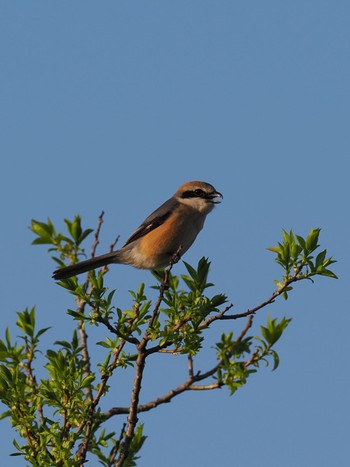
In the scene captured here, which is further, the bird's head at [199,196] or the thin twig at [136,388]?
the bird's head at [199,196]

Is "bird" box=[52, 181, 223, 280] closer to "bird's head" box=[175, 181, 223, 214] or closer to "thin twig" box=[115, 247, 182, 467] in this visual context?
"bird's head" box=[175, 181, 223, 214]

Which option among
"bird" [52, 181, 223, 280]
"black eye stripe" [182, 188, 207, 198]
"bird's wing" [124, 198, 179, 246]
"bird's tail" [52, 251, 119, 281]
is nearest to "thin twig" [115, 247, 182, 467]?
"bird's tail" [52, 251, 119, 281]

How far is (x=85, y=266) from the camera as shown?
24.9ft

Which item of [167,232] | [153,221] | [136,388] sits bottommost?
[136,388]

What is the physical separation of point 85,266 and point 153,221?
5.39 feet

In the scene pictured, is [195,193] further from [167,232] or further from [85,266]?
[85,266]

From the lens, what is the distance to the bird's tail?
6039 mm

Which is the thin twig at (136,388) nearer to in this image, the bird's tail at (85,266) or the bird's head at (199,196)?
the bird's tail at (85,266)

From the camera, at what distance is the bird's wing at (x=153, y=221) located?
896 cm

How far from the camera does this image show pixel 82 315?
17.5 feet

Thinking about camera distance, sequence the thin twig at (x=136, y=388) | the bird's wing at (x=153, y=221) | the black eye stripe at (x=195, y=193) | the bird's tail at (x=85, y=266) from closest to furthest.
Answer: the thin twig at (x=136, y=388), the bird's tail at (x=85, y=266), the bird's wing at (x=153, y=221), the black eye stripe at (x=195, y=193)

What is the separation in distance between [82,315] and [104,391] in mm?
583

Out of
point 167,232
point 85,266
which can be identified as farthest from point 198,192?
point 85,266

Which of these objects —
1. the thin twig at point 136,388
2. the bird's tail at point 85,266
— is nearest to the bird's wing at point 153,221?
the bird's tail at point 85,266
